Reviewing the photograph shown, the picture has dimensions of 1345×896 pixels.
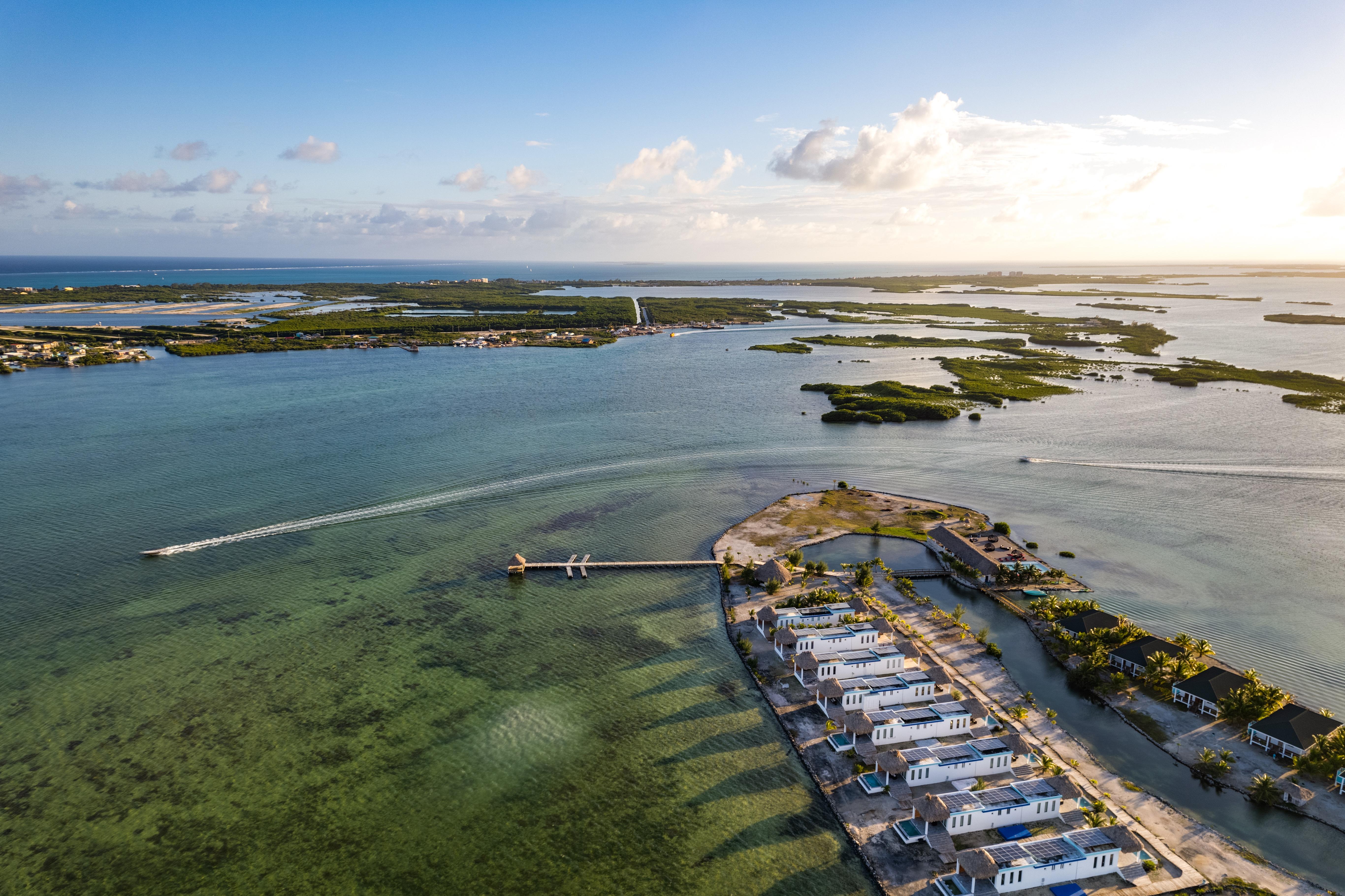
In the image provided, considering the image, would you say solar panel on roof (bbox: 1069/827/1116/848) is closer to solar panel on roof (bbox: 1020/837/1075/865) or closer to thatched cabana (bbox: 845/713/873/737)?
solar panel on roof (bbox: 1020/837/1075/865)

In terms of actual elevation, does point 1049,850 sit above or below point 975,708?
below

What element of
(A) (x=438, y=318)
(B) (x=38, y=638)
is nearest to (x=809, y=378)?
(B) (x=38, y=638)

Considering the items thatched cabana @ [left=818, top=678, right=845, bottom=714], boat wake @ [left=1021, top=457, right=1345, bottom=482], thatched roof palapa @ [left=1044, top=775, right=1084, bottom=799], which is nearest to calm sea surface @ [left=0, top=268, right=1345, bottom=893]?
boat wake @ [left=1021, top=457, right=1345, bottom=482]

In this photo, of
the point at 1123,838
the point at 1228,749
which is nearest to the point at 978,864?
the point at 1123,838

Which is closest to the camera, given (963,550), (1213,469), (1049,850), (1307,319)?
(1049,850)

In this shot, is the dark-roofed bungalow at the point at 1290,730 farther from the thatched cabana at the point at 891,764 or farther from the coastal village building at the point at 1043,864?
the thatched cabana at the point at 891,764

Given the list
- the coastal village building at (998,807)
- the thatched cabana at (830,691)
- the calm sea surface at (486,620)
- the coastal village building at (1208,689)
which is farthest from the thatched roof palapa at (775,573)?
the coastal village building at (1208,689)

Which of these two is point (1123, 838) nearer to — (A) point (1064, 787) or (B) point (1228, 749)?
(A) point (1064, 787)

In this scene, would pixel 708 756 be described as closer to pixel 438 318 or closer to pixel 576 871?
pixel 576 871
